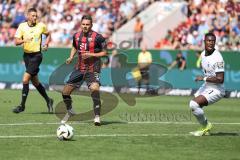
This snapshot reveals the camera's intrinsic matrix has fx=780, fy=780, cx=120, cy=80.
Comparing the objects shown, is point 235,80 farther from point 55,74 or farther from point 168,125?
point 168,125

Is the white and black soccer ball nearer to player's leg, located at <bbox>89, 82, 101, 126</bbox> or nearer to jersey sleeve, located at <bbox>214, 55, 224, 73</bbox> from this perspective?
player's leg, located at <bbox>89, 82, 101, 126</bbox>

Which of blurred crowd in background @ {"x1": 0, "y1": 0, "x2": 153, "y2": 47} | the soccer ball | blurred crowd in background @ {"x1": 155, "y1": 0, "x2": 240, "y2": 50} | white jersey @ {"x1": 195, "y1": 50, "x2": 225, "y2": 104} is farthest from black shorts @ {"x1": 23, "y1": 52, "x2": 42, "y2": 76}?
blurred crowd in background @ {"x1": 0, "y1": 0, "x2": 153, "y2": 47}

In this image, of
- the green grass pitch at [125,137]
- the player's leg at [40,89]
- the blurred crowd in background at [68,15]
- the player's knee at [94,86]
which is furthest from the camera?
the blurred crowd in background at [68,15]

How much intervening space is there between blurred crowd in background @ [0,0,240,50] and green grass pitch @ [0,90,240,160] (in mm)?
10016

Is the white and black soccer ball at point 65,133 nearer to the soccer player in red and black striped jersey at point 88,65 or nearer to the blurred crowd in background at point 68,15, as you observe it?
the soccer player in red and black striped jersey at point 88,65

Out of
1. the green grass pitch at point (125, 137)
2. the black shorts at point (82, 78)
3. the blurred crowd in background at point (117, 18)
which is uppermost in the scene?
the blurred crowd in background at point (117, 18)

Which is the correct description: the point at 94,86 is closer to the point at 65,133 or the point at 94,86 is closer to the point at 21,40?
the point at 65,133

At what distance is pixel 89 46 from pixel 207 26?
652 inches

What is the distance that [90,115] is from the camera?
20.0 metres

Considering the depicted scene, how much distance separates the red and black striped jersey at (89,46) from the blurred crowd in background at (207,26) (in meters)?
15.0

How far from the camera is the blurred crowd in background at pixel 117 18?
106 ft

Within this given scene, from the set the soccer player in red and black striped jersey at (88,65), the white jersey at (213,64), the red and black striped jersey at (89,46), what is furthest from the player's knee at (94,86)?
the white jersey at (213,64)

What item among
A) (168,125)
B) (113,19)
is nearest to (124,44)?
(113,19)

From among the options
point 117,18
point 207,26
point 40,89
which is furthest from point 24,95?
point 117,18
